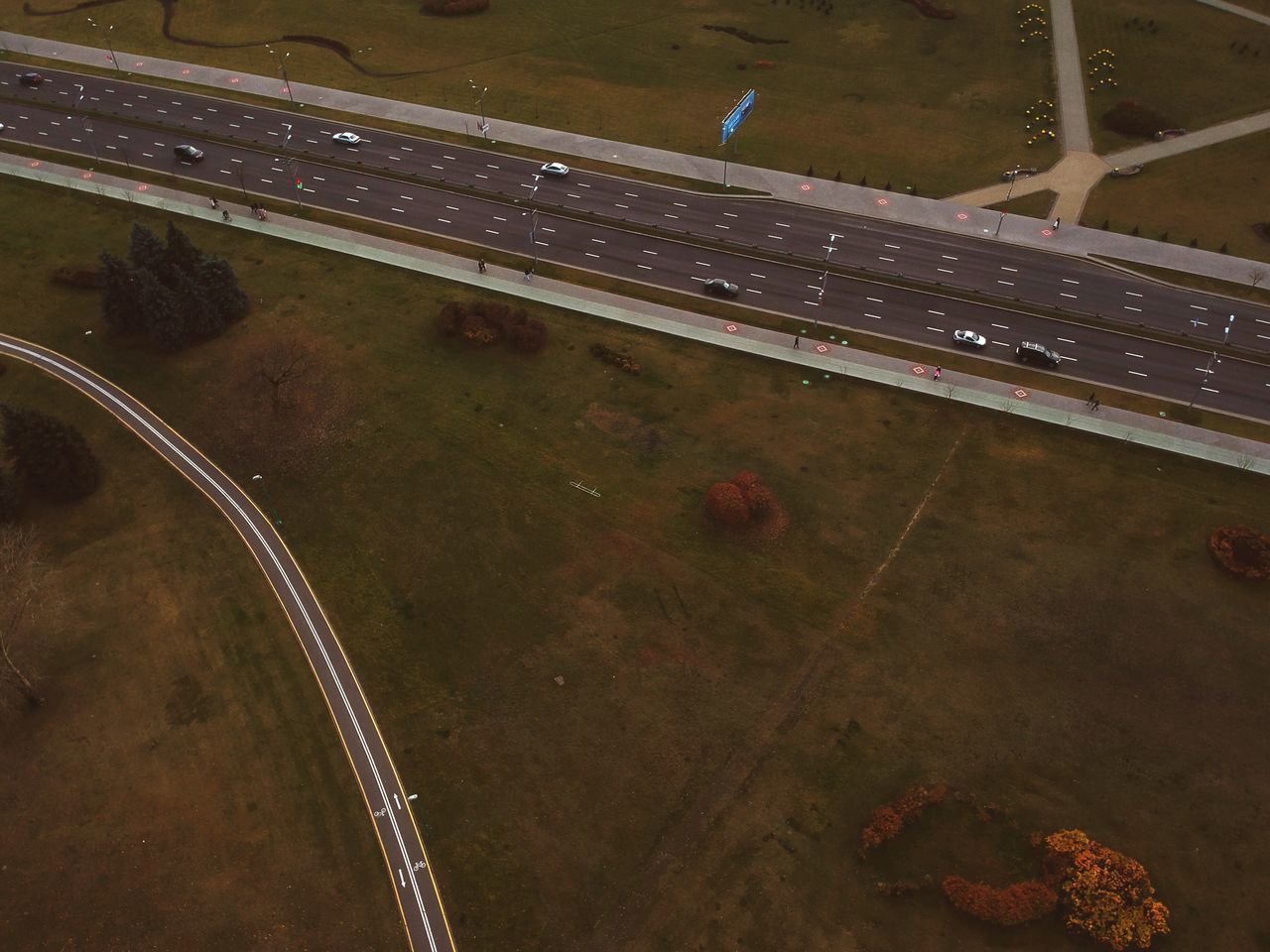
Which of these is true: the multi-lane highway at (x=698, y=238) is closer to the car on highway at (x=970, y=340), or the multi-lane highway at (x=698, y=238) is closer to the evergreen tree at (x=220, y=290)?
the car on highway at (x=970, y=340)

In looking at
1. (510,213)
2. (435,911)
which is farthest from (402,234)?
(435,911)

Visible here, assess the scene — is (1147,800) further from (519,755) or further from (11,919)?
(11,919)

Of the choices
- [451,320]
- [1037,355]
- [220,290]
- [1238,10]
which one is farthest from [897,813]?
[1238,10]

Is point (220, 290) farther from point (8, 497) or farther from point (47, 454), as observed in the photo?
point (8, 497)

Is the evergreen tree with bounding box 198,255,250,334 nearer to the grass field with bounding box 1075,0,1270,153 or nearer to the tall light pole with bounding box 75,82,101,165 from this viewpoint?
the tall light pole with bounding box 75,82,101,165

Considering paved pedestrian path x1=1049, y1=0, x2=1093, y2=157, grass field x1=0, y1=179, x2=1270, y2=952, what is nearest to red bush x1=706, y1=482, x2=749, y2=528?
grass field x1=0, y1=179, x2=1270, y2=952

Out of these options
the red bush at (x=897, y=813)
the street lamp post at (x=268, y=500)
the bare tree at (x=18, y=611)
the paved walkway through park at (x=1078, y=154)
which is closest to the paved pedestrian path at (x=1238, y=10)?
the paved walkway through park at (x=1078, y=154)

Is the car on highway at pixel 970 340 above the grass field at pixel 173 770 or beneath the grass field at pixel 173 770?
above
